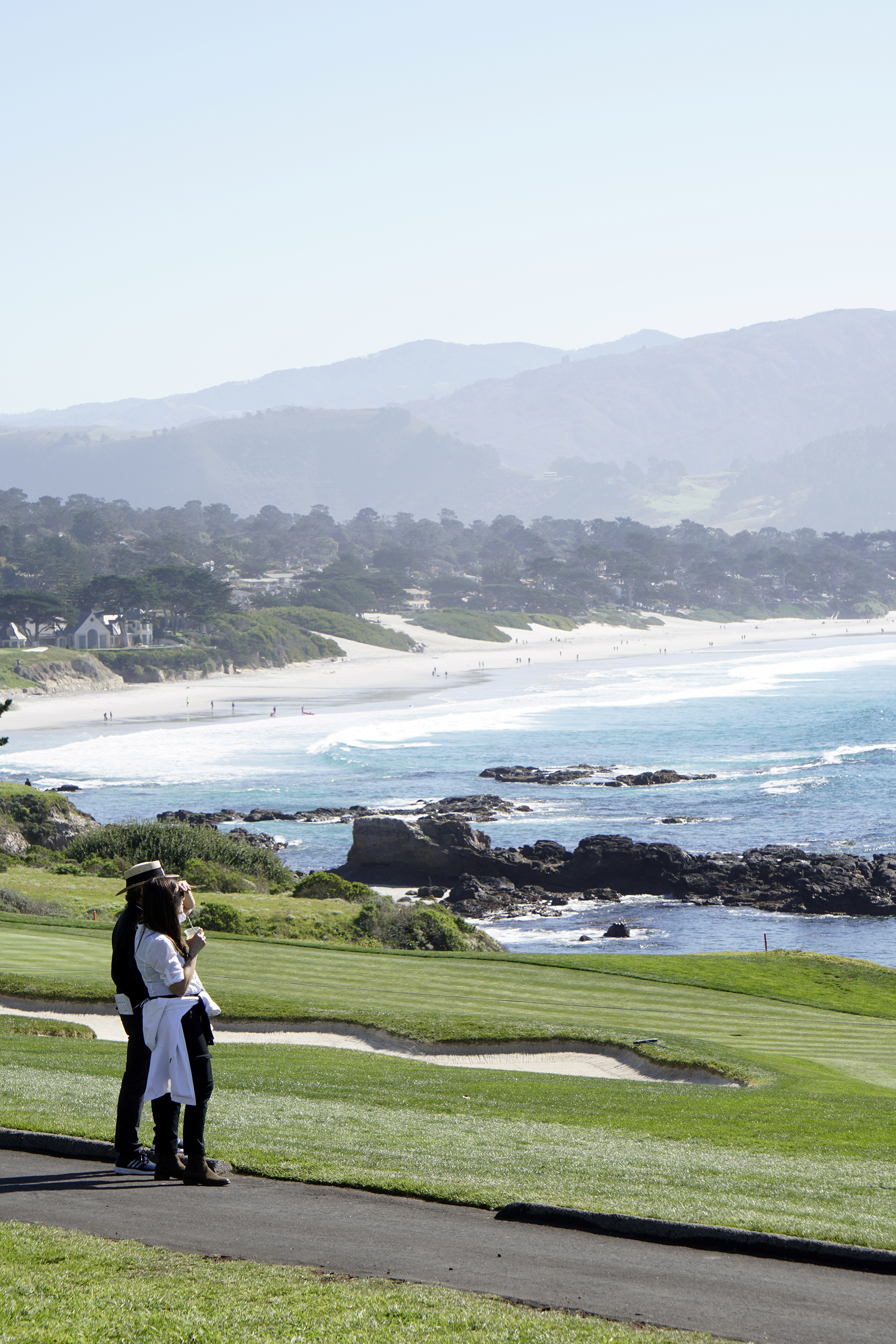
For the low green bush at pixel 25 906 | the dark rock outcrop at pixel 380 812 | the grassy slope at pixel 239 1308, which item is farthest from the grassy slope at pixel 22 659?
the grassy slope at pixel 239 1308

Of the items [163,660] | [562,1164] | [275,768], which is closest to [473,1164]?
[562,1164]

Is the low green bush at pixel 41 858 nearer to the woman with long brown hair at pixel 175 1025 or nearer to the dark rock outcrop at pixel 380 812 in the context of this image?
the dark rock outcrop at pixel 380 812

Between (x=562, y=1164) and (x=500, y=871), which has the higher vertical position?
(x=562, y=1164)

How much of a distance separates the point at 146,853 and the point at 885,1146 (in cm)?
2966

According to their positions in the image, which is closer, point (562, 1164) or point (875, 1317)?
point (875, 1317)

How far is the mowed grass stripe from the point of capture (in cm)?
1747

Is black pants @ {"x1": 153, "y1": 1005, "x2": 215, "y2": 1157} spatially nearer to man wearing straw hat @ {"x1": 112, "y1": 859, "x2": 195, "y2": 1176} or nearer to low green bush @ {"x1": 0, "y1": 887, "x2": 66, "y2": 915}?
man wearing straw hat @ {"x1": 112, "y1": 859, "x2": 195, "y2": 1176}

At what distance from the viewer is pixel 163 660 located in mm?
120375

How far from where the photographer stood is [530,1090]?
13406mm

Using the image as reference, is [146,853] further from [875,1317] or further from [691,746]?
[691,746]

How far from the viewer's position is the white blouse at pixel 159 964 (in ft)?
25.2

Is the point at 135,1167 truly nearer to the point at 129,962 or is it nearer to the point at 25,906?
the point at 129,962

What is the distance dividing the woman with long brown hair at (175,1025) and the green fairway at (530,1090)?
2.26 ft

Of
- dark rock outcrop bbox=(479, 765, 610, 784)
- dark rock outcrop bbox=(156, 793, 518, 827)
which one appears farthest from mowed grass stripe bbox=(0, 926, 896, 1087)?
dark rock outcrop bbox=(479, 765, 610, 784)
